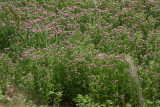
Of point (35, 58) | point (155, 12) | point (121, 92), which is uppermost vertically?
point (155, 12)

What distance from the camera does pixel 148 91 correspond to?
4871 mm

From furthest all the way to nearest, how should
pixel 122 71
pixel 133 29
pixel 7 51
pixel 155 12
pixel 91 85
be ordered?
1. pixel 155 12
2. pixel 133 29
3. pixel 7 51
4. pixel 122 71
5. pixel 91 85

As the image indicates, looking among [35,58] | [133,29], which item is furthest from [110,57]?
[133,29]

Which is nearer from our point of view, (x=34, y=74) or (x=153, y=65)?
(x=153, y=65)

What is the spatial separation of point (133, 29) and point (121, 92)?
3.48m

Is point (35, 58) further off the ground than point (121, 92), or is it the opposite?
point (35, 58)

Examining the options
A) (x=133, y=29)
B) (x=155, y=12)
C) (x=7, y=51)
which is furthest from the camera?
(x=155, y=12)

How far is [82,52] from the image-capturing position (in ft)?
19.5

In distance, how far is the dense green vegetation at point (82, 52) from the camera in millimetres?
4965

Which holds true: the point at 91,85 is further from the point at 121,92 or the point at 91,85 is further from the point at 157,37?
the point at 157,37

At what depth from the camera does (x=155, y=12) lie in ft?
29.2

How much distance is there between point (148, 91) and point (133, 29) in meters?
3.45

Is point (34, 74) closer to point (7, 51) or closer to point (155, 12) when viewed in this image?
point (7, 51)

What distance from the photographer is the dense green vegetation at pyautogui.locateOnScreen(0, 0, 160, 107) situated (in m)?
4.96
